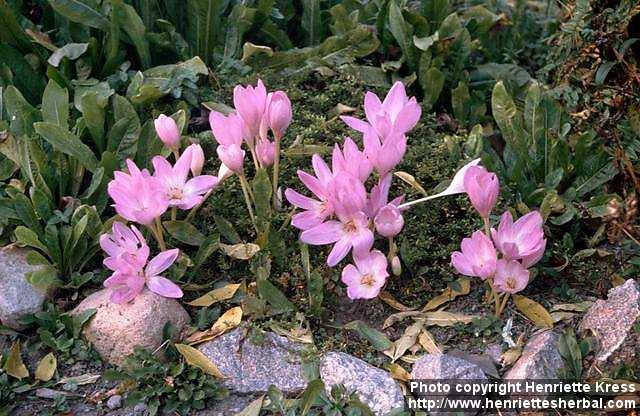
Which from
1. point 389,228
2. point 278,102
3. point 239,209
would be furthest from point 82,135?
point 389,228

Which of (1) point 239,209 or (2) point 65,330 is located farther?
(1) point 239,209

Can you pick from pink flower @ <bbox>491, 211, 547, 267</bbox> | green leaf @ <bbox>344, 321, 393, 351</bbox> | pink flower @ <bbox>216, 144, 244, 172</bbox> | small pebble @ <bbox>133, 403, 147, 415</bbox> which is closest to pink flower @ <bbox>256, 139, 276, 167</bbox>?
pink flower @ <bbox>216, 144, 244, 172</bbox>

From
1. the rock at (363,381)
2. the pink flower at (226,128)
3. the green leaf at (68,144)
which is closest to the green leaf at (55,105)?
the green leaf at (68,144)

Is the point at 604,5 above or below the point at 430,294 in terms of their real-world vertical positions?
above

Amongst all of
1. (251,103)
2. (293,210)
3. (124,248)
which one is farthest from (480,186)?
(124,248)

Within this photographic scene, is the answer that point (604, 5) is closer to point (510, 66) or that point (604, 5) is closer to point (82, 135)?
point (510, 66)

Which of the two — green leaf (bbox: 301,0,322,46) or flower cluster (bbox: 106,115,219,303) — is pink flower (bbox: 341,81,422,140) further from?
green leaf (bbox: 301,0,322,46)

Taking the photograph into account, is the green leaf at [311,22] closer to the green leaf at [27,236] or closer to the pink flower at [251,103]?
the pink flower at [251,103]
